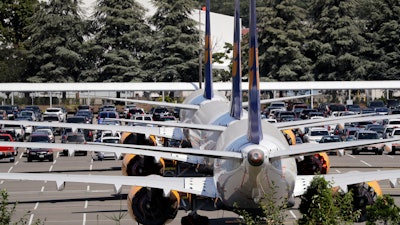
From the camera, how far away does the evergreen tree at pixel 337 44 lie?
118188mm

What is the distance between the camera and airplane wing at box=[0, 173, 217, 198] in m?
28.1

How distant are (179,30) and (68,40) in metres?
13.7

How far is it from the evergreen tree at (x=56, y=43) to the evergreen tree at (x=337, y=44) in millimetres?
28434

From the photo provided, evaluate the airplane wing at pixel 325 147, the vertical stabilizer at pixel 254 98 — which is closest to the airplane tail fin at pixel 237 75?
the vertical stabilizer at pixel 254 98

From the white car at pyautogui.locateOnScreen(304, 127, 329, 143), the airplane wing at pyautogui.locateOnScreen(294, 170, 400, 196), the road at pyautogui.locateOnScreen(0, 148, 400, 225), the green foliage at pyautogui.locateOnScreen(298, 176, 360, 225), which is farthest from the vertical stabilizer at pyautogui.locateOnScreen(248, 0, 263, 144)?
the white car at pyautogui.locateOnScreen(304, 127, 329, 143)

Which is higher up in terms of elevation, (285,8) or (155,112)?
(285,8)

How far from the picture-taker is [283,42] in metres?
120

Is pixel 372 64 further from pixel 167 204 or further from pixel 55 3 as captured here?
pixel 167 204

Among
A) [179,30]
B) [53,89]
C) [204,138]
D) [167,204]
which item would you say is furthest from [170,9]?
[167,204]

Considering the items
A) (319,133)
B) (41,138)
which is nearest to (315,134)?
(319,133)

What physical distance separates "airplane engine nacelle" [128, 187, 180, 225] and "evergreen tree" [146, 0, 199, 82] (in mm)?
84409

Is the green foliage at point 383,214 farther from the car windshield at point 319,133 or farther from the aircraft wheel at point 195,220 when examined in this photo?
the car windshield at point 319,133

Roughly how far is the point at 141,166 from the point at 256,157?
1819 centimetres

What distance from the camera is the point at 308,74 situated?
388ft
